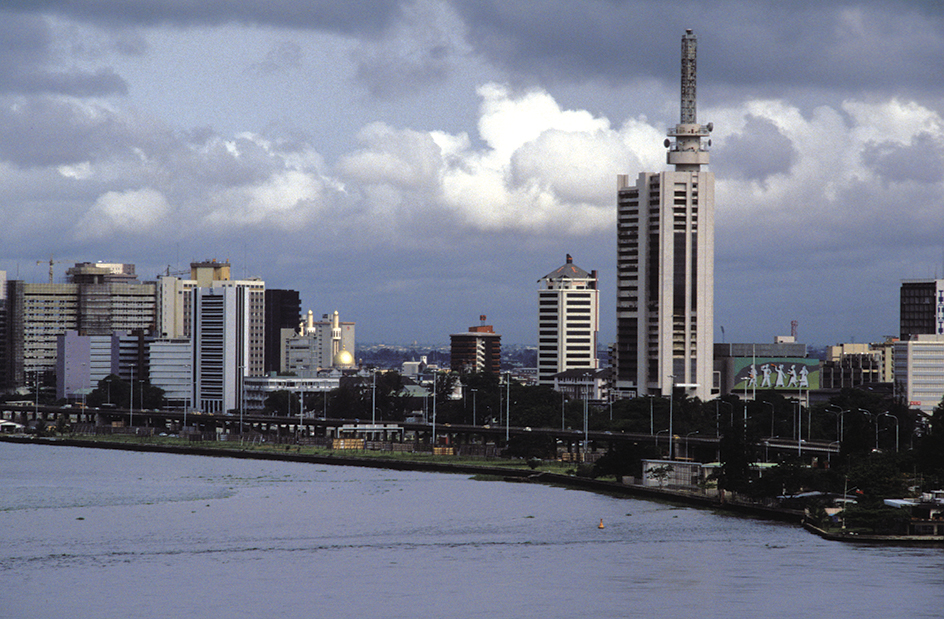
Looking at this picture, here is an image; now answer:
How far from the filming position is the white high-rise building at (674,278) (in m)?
183

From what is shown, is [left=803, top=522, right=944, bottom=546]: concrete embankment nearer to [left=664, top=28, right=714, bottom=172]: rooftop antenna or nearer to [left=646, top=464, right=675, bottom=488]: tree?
[left=646, top=464, right=675, bottom=488]: tree

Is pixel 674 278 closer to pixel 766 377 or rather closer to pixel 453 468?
pixel 766 377

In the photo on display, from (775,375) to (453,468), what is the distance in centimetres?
7856

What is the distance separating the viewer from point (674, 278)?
600 feet

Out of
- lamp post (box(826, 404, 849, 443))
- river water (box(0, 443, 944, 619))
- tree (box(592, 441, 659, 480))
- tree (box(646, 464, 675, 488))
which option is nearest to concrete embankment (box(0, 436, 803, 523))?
tree (box(592, 441, 659, 480))

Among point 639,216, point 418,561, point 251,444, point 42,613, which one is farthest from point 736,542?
point 639,216

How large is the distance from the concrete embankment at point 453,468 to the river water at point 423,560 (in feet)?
8.08

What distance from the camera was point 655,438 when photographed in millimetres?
142750

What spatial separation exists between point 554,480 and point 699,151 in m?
84.4

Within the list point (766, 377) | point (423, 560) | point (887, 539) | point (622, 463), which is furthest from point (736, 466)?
point (766, 377)

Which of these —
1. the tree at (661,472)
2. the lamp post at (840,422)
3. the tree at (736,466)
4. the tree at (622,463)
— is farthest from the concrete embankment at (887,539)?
the lamp post at (840,422)

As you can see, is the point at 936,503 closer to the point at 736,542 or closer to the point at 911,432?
the point at 736,542

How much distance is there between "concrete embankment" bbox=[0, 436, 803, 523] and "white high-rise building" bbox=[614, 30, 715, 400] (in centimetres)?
5547

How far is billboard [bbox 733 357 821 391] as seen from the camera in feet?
632
